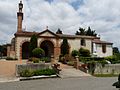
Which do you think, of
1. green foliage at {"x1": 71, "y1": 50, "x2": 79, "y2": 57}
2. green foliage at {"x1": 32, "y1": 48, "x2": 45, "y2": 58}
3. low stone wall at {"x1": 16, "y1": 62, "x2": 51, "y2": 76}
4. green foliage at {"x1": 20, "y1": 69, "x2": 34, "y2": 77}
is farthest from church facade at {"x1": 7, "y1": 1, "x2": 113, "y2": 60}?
green foliage at {"x1": 20, "y1": 69, "x2": 34, "y2": 77}

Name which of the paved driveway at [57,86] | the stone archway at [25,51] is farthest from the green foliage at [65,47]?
the paved driveway at [57,86]

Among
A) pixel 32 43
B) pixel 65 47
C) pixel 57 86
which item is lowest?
pixel 57 86

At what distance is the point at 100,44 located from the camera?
51062 mm

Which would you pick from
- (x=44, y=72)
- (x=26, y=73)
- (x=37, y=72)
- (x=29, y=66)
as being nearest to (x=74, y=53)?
(x=29, y=66)

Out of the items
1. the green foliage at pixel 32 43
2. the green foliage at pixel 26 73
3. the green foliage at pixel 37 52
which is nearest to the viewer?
the green foliage at pixel 26 73

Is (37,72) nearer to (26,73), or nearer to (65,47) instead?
(26,73)

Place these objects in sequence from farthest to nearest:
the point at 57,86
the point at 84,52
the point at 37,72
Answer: the point at 84,52, the point at 37,72, the point at 57,86

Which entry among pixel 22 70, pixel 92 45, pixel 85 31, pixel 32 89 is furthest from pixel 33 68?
pixel 85 31

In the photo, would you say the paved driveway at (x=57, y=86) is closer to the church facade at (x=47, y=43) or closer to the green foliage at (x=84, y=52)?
the church facade at (x=47, y=43)

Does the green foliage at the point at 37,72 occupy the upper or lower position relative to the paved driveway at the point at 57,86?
upper

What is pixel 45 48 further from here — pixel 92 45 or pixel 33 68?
pixel 33 68

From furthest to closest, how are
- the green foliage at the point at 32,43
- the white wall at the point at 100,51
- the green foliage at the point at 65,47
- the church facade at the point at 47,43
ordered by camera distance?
the white wall at the point at 100,51 → the green foliage at the point at 65,47 → the church facade at the point at 47,43 → the green foliage at the point at 32,43

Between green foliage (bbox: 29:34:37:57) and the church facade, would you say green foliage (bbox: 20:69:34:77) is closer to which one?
green foliage (bbox: 29:34:37:57)

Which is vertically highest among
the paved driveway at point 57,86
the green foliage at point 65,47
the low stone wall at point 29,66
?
the green foliage at point 65,47
